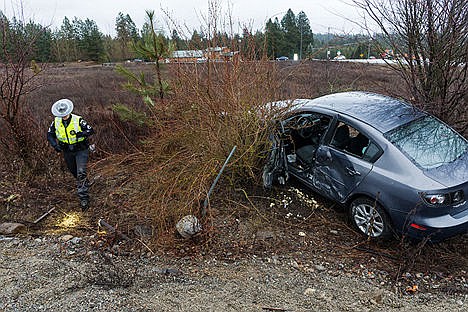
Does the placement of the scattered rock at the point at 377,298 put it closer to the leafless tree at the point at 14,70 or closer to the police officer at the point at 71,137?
the police officer at the point at 71,137

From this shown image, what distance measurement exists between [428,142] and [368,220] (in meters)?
1.20

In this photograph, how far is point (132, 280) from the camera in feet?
11.5

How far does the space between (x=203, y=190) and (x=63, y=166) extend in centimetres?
343

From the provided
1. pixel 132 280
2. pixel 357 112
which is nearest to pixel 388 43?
pixel 357 112

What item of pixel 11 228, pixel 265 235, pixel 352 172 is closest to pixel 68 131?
pixel 11 228

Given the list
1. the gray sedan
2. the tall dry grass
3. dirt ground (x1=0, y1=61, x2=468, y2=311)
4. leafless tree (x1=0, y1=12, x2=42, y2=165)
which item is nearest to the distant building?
the tall dry grass

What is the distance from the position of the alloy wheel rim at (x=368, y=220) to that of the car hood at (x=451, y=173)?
2.43 ft

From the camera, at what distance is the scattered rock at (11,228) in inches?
179

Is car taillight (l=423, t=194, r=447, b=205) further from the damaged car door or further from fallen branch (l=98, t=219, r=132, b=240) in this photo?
fallen branch (l=98, t=219, r=132, b=240)

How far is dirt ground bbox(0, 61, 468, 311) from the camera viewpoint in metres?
3.21

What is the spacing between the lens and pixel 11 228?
457 cm

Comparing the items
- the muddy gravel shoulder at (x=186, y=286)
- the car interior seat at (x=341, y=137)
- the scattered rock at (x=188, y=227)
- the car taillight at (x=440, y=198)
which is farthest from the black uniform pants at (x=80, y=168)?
the car taillight at (x=440, y=198)

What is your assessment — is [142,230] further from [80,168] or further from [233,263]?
[80,168]

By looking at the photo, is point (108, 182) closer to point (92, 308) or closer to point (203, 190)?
point (203, 190)
